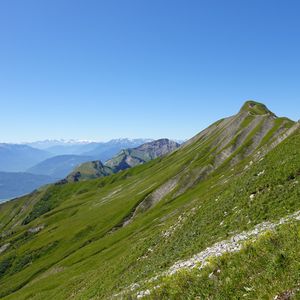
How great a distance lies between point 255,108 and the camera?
597 feet

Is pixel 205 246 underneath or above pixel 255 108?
underneath

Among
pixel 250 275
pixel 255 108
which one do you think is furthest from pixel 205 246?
pixel 255 108

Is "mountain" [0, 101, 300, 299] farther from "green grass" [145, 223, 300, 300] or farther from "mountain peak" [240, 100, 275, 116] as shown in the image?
"mountain peak" [240, 100, 275, 116]

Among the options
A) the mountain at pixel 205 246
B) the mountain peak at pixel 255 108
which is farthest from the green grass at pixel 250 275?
the mountain peak at pixel 255 108

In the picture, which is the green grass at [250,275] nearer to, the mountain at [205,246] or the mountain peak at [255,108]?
the mountain at [205,246]

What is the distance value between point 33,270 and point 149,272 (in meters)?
81.0

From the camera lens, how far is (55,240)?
119 meters

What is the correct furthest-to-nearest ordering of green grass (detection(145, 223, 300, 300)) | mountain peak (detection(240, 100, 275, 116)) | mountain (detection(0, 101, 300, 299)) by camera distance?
mountain peak (detection(240, 100, 275, 116)) → mountain (detection(0, 101, 300, 299)) → green grass (detection(145, 223, 300, 300))

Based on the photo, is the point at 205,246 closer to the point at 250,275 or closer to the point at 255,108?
the point at 250,275

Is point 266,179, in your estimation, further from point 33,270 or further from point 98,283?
point 33,270

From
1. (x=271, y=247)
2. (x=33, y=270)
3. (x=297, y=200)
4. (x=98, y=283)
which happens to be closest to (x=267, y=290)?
(x=271, y=247)

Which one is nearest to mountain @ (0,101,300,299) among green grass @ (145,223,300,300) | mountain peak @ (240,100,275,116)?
green grass @ (145,223,300,300)

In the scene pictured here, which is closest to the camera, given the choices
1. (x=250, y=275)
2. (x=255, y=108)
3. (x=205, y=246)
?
(x=250, y=275)

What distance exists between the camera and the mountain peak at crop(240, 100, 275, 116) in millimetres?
171938
